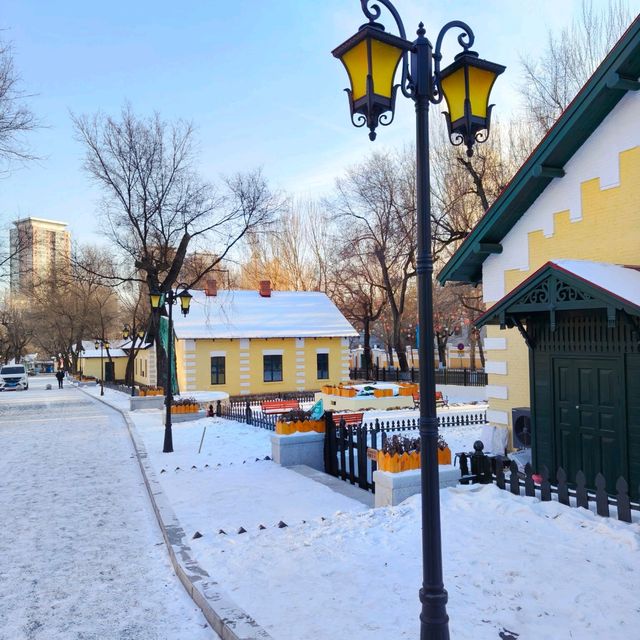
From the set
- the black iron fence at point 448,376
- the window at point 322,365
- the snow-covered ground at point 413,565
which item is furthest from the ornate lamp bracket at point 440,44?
the window at point 322,365

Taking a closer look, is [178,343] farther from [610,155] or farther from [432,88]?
[432,88]

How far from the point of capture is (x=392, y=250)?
40625 mm

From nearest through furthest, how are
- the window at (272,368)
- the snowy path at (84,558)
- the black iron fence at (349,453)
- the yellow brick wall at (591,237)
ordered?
1. the snowy path at (84,558)
2. the yellow brick wall at (591,237)
3. the black iron fence at (349,453)
4. the window at (272,368)

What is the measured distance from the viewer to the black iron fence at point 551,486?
625 centimetres

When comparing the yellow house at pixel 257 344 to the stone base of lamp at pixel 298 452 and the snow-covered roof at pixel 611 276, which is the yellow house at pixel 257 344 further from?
the snow-covered roof at pixel 611 276

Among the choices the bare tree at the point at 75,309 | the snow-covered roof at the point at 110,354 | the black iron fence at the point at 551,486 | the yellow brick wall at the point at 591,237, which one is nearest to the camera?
the black iron fence at the point at 551,486

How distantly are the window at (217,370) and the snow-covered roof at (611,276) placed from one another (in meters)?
28.1

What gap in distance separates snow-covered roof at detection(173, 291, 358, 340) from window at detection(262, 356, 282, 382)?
5.36 feet

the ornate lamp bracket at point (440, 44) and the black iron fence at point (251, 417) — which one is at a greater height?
the ornate lamp bracket at point (440, 44)

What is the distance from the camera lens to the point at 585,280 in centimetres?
764

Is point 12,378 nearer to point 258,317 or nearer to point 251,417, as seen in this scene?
point 258,317

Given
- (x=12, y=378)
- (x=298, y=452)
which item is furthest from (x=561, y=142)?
(x=12, y=378)

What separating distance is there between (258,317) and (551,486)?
30.1 m

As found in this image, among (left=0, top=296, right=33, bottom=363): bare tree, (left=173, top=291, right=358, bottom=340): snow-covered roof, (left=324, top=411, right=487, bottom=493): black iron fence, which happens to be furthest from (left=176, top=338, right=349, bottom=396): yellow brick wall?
(left=0, top=296, right=33, bottom=363): bare tree
